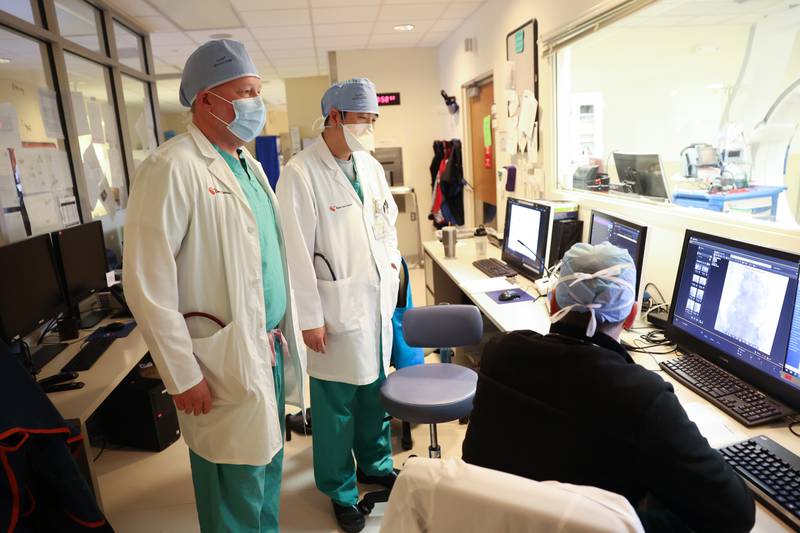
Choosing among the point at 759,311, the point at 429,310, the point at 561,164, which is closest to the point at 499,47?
the point at 561,164

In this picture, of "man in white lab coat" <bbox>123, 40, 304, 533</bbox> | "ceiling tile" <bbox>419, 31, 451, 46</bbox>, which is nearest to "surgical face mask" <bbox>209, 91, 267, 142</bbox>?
"man in white lab coat" <bbox>123, 40, 304, 533</bbox>

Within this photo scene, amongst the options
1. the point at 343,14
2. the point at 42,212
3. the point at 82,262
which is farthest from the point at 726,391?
the point at 343,14

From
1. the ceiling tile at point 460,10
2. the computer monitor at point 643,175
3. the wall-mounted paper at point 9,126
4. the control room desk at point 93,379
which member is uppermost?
the ceiling tile at point 460,10

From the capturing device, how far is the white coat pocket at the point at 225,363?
148 centimetres

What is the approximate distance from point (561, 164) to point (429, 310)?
1630 mm

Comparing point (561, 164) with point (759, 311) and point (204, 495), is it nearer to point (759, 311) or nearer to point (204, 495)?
point (759, 311)

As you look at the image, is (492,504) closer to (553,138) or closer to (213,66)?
(213,66)

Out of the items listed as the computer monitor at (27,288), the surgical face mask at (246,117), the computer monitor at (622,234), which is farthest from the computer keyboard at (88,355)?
the computer monitor at (622,234)

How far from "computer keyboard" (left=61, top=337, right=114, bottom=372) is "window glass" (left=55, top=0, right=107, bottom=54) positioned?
76.0 inches

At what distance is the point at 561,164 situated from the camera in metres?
3.21

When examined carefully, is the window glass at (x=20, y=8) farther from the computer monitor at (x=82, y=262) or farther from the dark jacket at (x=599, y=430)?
the dark jacket at (x=599, y=430)

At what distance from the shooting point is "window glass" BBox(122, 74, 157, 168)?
404cm

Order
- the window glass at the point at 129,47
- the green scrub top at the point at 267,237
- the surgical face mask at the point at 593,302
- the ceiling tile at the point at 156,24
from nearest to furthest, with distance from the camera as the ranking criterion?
1. the surgical face mask at the point at 593,302
2. the green scrub top at the point at 267,237
3. the window glass at the point at 129,47
4. the ceiling tile at the point at 156,24

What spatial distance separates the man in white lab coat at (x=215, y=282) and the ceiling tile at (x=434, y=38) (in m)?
4.17
